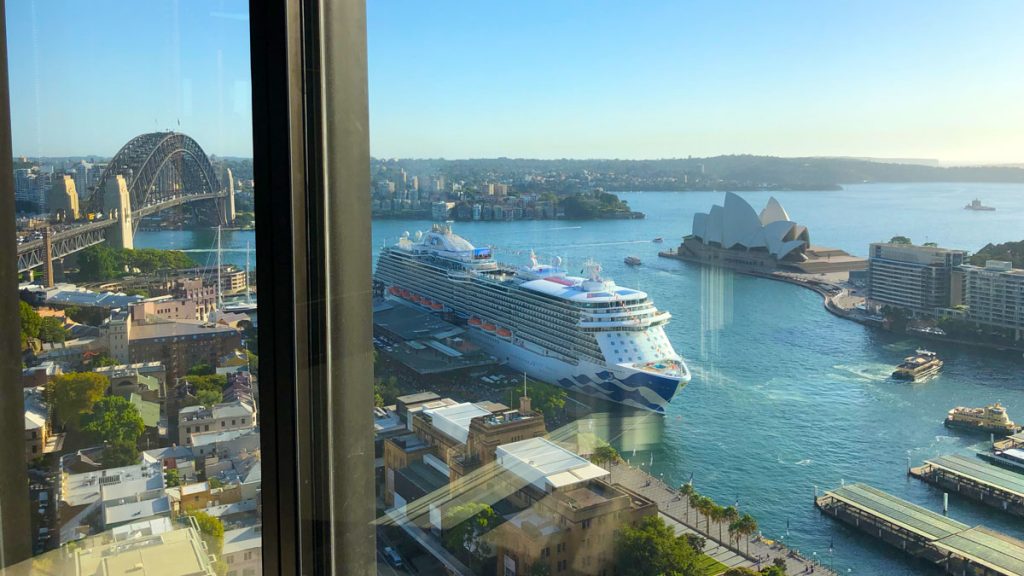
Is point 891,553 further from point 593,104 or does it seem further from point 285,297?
point 285,297

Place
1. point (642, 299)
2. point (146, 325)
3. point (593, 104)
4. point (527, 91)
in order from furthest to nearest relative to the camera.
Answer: point (146, 325)
point (527, 91)
point (593, 104)
point (642, 299)

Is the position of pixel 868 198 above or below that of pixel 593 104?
below

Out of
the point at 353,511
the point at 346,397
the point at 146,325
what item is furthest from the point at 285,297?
the point at 146,325

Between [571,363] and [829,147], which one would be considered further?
[571,363]

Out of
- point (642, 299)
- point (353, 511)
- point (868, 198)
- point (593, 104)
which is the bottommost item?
point (353, 511)

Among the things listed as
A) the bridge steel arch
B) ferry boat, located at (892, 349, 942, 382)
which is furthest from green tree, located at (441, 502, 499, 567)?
the bridge steel arch

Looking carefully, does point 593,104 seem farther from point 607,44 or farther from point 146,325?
point 146,325

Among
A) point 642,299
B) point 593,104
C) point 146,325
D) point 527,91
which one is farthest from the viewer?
point 146,325
